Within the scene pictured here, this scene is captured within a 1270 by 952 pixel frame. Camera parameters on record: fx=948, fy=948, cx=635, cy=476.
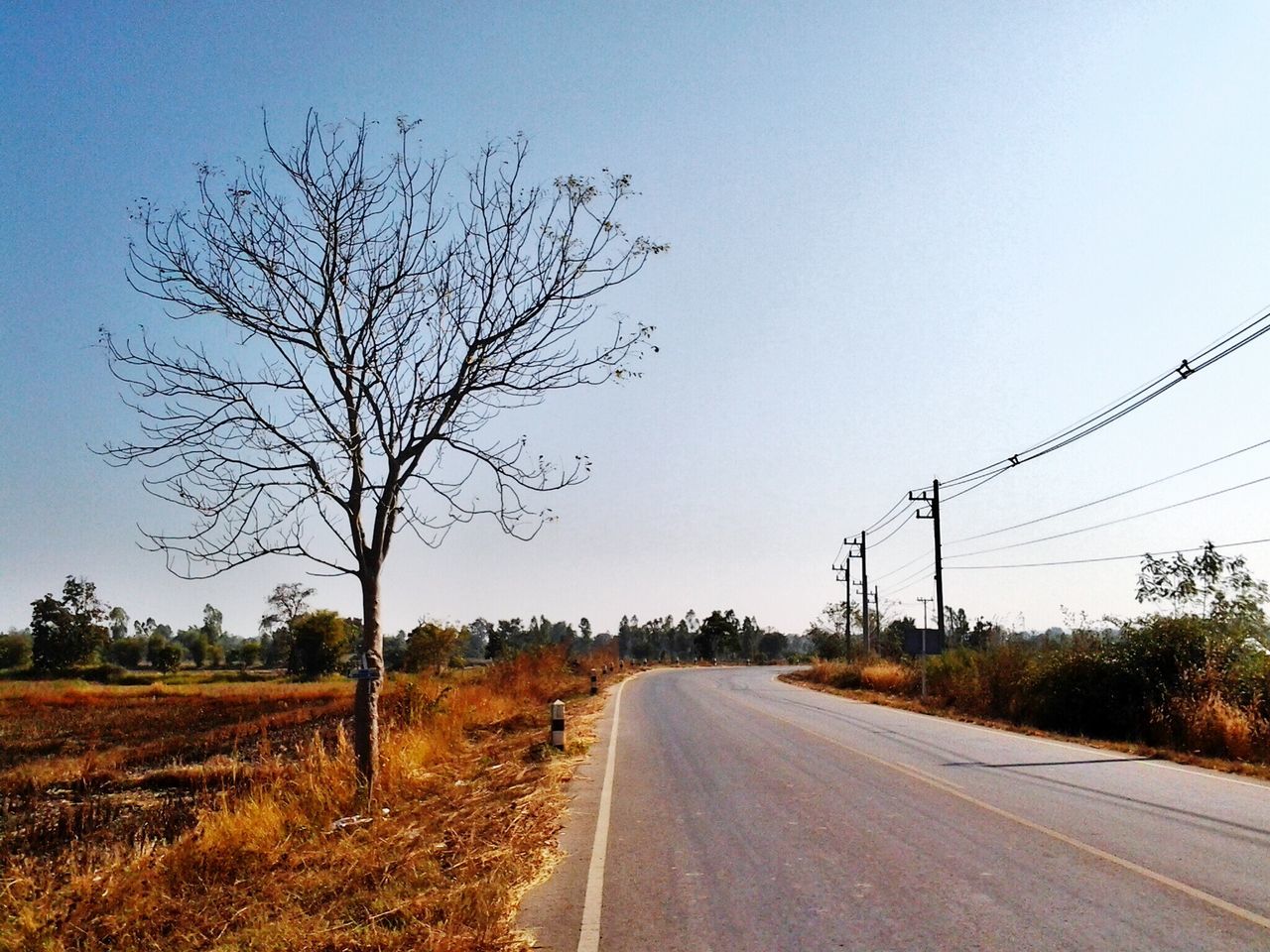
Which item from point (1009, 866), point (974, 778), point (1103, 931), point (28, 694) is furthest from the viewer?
point (28, 694)

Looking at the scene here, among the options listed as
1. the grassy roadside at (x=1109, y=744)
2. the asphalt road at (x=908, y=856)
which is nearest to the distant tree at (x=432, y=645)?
the grassy roadside at (x=1109, y=744)

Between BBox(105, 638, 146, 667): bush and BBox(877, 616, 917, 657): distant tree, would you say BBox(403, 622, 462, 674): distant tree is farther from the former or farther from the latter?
BBox(105, 638, 146, 667): bush

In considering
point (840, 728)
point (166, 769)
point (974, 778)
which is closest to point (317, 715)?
point (166, 769)

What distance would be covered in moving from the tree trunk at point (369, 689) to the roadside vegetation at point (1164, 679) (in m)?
14.4

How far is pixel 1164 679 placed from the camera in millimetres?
21359

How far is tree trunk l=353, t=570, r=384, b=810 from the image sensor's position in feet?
36.7

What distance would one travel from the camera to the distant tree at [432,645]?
174 ft

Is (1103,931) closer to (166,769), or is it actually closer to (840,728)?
(840,728)

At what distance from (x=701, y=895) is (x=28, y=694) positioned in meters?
57.8

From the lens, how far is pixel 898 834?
8883mm

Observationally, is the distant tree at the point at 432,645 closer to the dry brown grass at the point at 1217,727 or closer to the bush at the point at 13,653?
the dry brown grass at the point at 1217,727

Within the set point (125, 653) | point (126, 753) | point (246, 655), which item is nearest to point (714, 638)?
point (246, 655)

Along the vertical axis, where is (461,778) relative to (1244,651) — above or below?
below

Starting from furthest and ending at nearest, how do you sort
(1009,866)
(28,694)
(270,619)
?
1. (270,619)
2. (28,694)
3. (1009,866)
